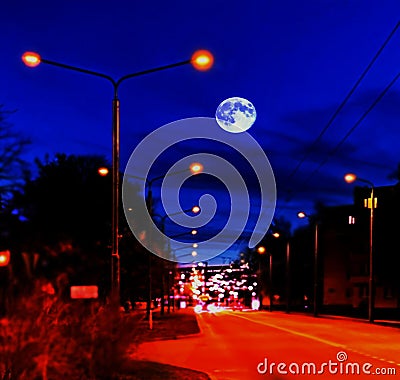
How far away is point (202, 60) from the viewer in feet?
50.7

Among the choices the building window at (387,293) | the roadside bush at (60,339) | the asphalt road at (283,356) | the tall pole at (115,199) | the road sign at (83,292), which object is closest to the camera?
the roadside bush at (60,339)

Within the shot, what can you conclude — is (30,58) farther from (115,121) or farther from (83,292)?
(83,292)

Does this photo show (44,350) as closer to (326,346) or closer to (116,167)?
(116,167)

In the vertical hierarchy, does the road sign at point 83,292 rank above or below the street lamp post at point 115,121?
below

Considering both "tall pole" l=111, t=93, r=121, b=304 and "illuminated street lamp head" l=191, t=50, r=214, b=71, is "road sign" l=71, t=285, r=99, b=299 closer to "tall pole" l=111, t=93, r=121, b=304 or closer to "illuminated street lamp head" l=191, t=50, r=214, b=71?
"tall pole" l=111, t=93, r=121, b=304

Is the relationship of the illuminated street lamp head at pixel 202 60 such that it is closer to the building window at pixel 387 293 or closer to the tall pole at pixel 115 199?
the tall pole at pixel 115 199

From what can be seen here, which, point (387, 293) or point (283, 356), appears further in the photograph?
point (387, 293)

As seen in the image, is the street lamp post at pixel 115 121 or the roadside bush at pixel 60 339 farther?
the street lamp post at pixel 115 121

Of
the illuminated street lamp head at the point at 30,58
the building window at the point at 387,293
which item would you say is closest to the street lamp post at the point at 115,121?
the illuminated street lamp head at the point at 30,58

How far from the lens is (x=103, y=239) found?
33281mm

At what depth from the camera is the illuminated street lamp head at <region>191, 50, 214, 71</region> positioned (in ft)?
50.6

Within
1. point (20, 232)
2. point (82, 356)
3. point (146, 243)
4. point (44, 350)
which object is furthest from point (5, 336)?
point (146, 243)

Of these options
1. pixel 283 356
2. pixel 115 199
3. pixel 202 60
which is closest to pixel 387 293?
pixel 283 356

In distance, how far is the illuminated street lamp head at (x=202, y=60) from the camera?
15438 mm
